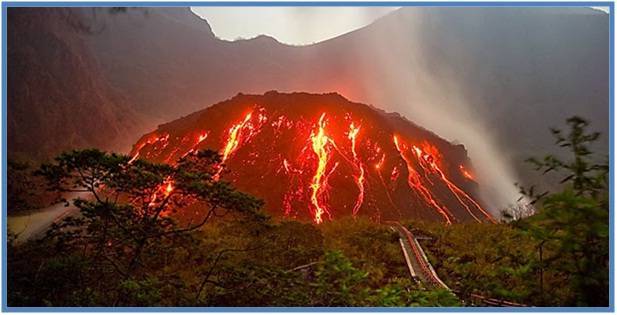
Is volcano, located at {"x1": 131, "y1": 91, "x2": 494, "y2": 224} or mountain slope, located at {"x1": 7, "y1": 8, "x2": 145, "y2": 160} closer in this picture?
mountain slope, located at {"x1": 7, "y1": 8, "x2": 145, "y2": 160}

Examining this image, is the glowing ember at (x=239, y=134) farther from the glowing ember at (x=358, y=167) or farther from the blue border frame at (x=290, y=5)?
the blue border frame at (x=290, y=5)

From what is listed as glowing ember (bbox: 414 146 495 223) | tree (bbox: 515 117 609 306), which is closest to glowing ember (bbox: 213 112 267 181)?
glowing ember (bbox: 414 146 495 223)

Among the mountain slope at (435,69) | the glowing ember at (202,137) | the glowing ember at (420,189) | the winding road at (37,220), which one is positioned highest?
the mountain slope at (435,69)

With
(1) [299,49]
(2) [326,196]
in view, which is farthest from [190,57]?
(2) [326,196]

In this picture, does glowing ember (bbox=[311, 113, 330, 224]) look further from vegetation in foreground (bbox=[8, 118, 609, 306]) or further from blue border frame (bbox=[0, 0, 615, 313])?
blue border frame (bbox=[0, 0, 615, 313])

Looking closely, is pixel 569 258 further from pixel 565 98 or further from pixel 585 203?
pixel 565 98

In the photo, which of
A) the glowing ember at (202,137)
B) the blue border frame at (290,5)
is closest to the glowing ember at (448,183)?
the blue border frame at (290,5)
